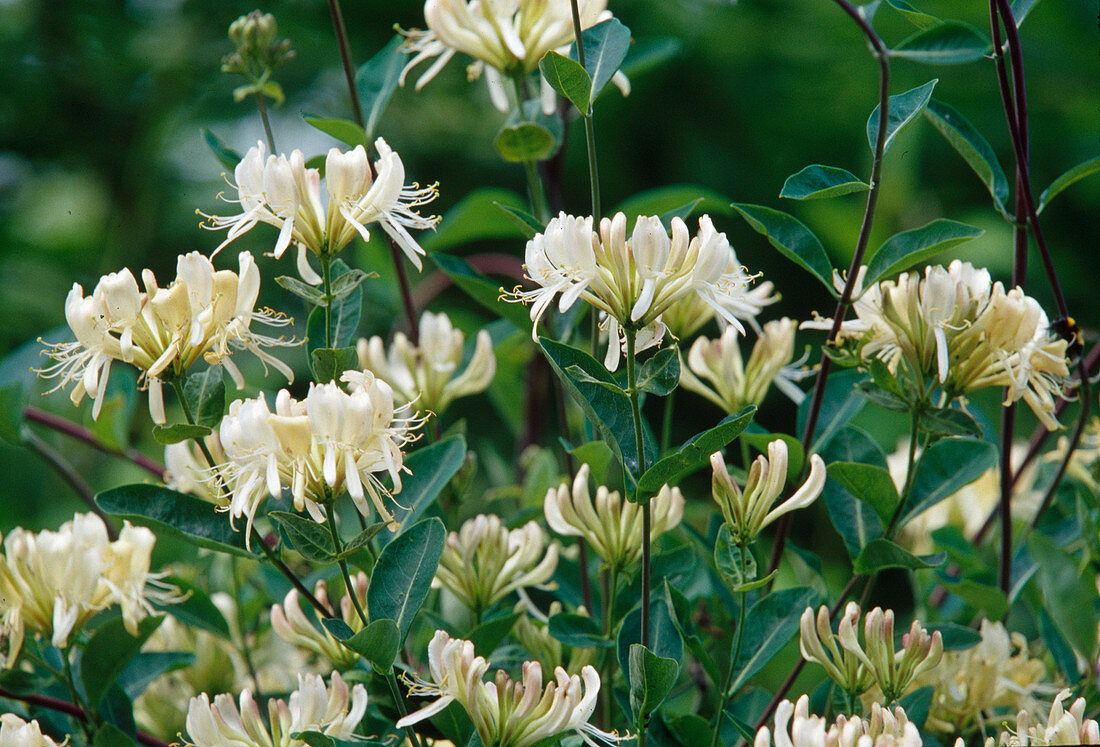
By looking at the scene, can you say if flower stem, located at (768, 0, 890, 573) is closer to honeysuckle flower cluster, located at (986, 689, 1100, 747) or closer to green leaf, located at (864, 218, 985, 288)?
green leaf, located at (864, 218, 985, 288)

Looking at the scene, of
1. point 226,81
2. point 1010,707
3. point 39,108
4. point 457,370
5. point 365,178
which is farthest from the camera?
point 39,108

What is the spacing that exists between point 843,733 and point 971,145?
33cm

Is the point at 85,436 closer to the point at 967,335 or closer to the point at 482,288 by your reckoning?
the point at 482,288

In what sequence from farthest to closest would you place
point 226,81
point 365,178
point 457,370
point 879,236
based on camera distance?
1. point 226,81
2. point 879,236
3. point 457,370
4. point 365,178

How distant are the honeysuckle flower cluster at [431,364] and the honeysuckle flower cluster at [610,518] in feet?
0.50

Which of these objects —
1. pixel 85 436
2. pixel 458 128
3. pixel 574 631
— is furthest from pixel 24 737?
pixel 458 128

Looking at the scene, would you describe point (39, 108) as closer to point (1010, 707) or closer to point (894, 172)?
point (894, 172)

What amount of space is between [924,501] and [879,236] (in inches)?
55.6

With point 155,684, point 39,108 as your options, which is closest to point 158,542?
point 155,684

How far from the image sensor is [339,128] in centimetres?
57

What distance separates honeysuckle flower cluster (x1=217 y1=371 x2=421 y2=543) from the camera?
41cm

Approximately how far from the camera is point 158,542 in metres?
0.79

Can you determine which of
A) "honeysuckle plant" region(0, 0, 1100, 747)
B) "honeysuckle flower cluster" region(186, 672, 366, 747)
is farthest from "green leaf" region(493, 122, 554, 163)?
"honeysuckle flower cluster" region(186, 672, 366, 747)

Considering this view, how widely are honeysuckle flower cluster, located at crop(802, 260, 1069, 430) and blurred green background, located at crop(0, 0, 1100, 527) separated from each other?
4.80 feet
